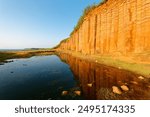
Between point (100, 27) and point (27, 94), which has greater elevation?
point (100, 27)

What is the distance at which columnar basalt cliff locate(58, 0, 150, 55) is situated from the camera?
16047mm

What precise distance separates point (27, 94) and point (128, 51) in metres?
14.2

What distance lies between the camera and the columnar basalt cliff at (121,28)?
632 inches

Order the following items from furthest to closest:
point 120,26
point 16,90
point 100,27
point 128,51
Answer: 1. point 100,27
2. point 120,26
3. point 128,51
4. point 16,90

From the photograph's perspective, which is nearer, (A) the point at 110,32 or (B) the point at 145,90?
(B) the point at 145,90

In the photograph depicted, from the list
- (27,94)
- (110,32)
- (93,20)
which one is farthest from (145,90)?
(93,20)

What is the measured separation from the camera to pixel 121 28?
2141 cm

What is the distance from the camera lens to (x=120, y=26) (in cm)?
2183

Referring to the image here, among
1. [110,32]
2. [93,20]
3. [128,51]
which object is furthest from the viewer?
[93,20]

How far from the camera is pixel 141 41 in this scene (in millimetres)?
16219

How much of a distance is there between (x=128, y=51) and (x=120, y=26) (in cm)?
525

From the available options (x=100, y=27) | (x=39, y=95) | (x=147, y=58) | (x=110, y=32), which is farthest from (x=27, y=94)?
(x=100, y=27)

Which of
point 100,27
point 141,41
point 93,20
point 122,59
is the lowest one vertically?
point 122,59

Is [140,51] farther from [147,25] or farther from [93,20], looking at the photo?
[93,20]
